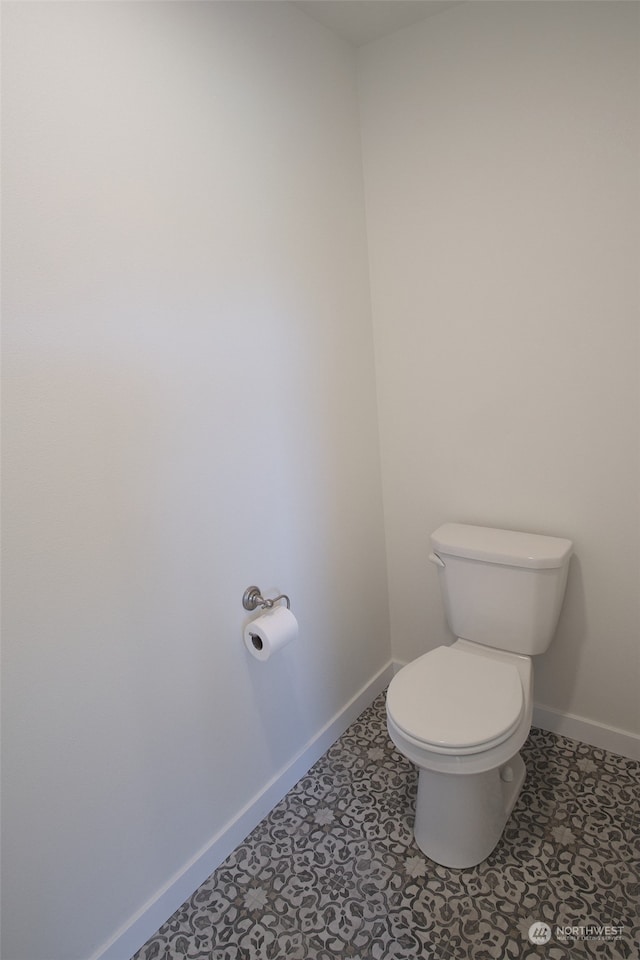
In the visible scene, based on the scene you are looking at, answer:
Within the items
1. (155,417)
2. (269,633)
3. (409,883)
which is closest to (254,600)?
(269,633)

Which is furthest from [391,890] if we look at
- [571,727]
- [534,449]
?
[534,449]

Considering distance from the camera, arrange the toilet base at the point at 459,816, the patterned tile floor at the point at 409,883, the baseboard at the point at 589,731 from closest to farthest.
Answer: the patterned tile floor at the point at 409,883 → the toilet base at the point at 459,816 → the baseboard at the point at 589,731

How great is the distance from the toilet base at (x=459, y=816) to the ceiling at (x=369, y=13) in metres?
2.24

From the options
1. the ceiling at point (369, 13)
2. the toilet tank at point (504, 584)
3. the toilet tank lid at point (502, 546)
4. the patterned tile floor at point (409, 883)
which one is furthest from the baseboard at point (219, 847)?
the ceiling at point (369, 13)

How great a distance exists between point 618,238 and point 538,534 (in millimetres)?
934

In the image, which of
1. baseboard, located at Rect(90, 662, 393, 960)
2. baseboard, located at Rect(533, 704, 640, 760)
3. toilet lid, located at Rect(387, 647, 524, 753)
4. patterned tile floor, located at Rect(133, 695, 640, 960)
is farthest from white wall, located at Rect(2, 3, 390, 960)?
baseboard, located at Rect(533, 704, 640, 760)

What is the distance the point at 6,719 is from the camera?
109 centimetres

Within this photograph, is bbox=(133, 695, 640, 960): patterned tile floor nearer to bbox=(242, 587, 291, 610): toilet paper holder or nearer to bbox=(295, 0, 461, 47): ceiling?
bbox=(242, 587, 291, 610): toilet paper holder

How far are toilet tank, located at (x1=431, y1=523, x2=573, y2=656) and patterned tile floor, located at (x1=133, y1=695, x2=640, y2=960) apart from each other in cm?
50

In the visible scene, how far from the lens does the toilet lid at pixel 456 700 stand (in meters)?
1.38

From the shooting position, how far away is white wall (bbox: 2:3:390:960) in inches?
43.0

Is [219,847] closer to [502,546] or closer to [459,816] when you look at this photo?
[459,816]

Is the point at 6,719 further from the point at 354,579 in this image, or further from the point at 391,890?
the point at 354,579

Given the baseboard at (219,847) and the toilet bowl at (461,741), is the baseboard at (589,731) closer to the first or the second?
the toilet bowl at (461,741)
